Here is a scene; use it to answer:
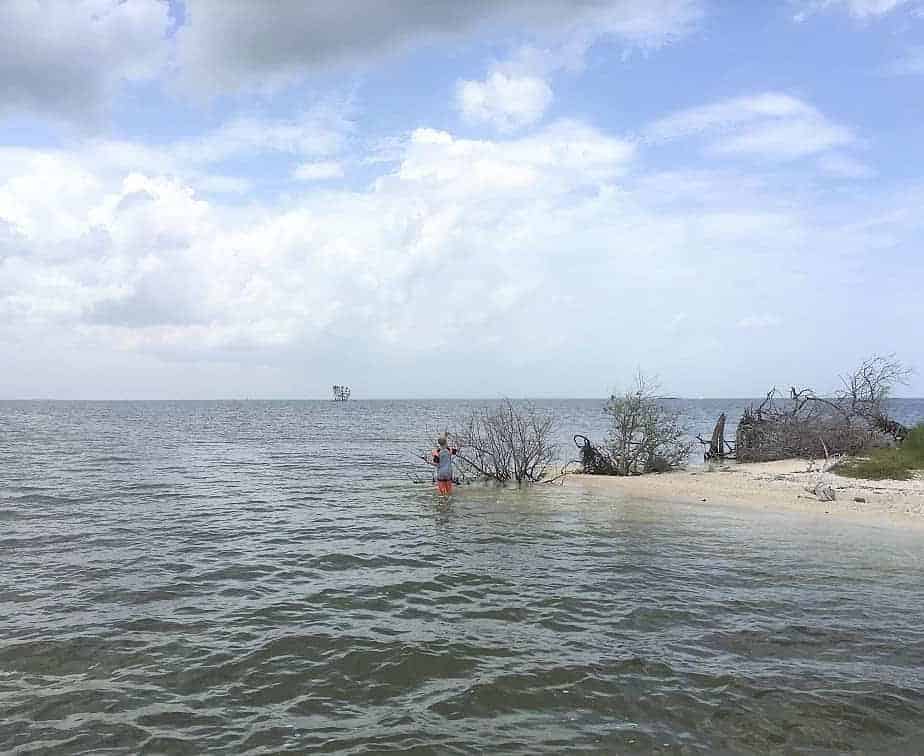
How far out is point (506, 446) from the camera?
2603 cm

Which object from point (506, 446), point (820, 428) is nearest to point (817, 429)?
point (820, 428)

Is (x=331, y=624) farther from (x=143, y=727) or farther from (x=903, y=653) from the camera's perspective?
(x=903, y=653)

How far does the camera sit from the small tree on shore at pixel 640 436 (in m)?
28.5

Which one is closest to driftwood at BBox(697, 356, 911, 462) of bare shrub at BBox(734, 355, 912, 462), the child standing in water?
bare shrub at BBox(734, 355, 912, 462)

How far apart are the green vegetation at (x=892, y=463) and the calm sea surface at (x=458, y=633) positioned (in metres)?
9.20

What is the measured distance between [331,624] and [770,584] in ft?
24.5

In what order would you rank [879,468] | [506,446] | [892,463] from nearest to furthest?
[879,468] < [892,463] < [506,446]

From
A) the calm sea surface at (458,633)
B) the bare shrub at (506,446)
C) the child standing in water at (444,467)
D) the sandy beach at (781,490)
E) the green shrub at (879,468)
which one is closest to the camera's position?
the calm sea surface at (458,633)

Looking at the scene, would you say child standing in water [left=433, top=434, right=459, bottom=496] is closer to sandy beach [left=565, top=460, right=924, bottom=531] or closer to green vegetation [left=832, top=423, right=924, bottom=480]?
sandy beach [left=565, top=460, right=924, bottom=531]

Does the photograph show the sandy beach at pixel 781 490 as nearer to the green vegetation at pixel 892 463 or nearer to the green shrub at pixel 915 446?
the green vegetation at pixel 892 463

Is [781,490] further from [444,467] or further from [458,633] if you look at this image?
[458,633]

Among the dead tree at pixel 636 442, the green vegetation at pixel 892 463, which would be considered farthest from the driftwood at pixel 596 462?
the green vegetation at pixel 892 463

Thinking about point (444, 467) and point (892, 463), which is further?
point (892, 463)

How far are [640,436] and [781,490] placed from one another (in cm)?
685
